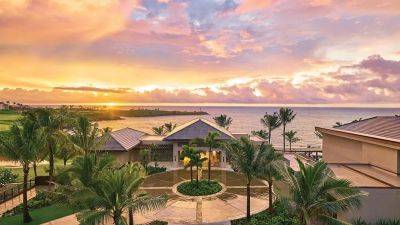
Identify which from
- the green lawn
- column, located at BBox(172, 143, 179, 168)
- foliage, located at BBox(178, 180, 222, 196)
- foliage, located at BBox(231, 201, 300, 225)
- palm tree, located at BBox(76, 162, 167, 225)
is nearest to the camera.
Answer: palm tree, located at BBox(76, 162, 167, 225)

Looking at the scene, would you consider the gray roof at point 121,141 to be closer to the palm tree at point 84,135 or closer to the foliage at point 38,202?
the palm tree at point 84,135

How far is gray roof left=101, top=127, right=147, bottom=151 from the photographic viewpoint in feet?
133

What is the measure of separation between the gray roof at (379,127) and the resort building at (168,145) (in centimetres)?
1678

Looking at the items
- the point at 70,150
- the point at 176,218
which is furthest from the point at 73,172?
the point at 70,150

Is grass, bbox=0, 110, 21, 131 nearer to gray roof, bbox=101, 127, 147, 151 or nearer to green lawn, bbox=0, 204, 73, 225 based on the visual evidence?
gray roof, bbox=101, 127, 147, 151

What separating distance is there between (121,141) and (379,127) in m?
29.9

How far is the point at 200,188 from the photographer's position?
3170 cm

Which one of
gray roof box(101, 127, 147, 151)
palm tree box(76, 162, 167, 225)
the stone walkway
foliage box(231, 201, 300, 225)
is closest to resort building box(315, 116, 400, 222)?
foliage box(231, 201, 300, 225)

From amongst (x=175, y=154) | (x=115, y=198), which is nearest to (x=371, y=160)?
(x=115, y=198)

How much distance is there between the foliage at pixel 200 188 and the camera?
30656mm

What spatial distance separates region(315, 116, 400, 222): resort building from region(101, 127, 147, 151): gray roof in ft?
78.7

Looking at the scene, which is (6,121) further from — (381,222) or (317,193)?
(381,222)

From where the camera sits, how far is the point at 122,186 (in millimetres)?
15406

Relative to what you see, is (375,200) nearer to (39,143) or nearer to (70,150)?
(39,143)
